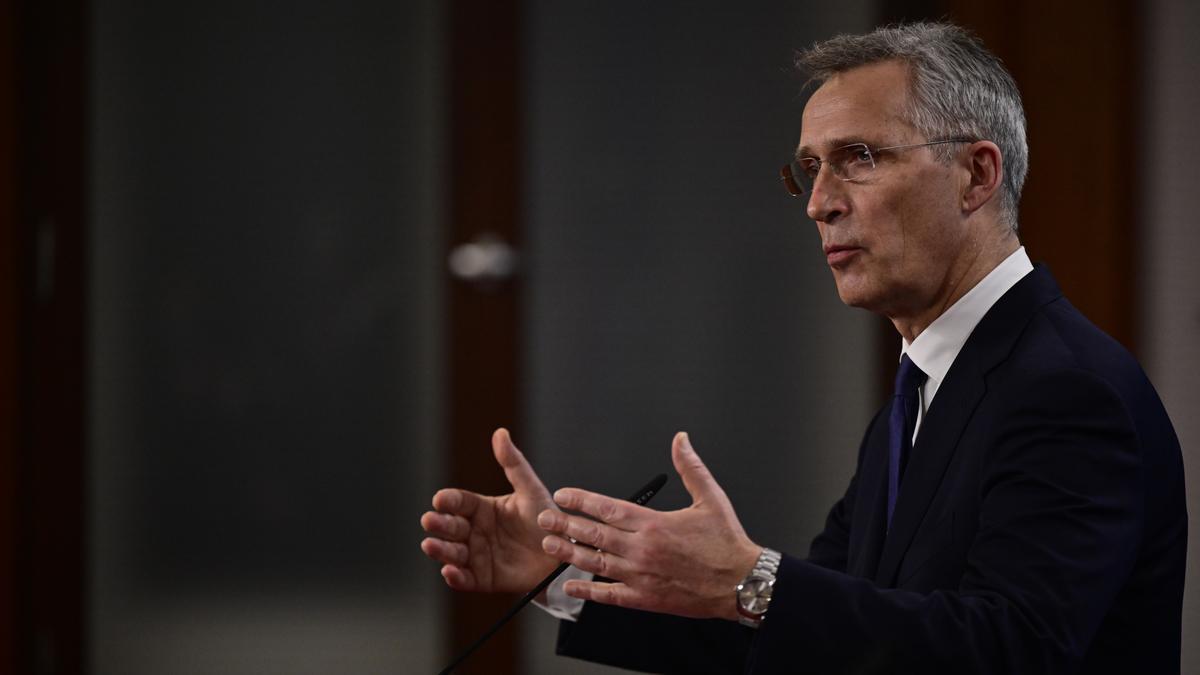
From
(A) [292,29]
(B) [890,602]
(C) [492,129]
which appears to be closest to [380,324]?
(C) [492,129]

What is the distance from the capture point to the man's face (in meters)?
1.29

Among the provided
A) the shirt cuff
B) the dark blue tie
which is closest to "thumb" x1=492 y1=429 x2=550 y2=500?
the shirt cuff

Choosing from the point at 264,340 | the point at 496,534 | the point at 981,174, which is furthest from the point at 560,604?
the point at 264,340

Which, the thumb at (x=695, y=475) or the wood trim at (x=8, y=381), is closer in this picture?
the thumb at (x=695, y=475)

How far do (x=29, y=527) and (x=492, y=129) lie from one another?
1418 mm

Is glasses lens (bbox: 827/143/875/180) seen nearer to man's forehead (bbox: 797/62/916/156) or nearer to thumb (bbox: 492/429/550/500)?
man's forehead (bbox: 797/62/916/156)

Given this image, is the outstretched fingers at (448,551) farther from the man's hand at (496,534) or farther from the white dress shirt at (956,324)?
the white dress shirt at (956,324)

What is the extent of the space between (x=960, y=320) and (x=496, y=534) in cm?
61

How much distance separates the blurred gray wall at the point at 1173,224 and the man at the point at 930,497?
1.27 metres

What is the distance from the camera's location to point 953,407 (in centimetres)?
117

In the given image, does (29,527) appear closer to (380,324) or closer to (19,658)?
(19,658)

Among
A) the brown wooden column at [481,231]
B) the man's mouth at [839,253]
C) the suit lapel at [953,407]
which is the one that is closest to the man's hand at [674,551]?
the suit lapel at [953,407]

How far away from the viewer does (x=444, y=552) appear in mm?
1362

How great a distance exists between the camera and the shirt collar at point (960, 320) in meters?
1.24
